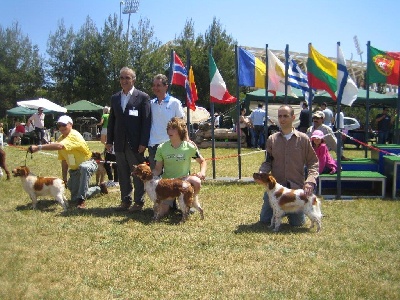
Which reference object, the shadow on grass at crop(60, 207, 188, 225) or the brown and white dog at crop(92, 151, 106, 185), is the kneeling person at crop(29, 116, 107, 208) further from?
the brown and white dog at crop(92, 151, 106, 185)

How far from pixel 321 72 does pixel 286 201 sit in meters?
3.89

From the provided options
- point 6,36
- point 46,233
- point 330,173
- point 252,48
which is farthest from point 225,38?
point 46,233

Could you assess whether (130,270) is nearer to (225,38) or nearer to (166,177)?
(166,177)

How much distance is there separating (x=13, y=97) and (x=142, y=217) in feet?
120

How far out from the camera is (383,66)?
1063 centimetres

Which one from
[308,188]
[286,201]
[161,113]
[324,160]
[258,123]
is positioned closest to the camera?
[308,188]

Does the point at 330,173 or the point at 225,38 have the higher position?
the point at 225,38

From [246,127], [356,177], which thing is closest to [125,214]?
[356,177]

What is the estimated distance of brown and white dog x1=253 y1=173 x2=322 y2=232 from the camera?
18.3ft

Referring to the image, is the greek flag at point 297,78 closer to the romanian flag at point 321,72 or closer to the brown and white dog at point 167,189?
the romanian flag at point 321,72

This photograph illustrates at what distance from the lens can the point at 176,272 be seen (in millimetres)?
4215

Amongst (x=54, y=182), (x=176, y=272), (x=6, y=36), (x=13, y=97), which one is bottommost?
(x=176, y=272)

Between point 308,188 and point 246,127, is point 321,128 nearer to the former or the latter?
point 308,188

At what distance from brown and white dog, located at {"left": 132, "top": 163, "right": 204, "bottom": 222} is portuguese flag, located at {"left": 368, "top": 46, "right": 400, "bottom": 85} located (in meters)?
6.69
